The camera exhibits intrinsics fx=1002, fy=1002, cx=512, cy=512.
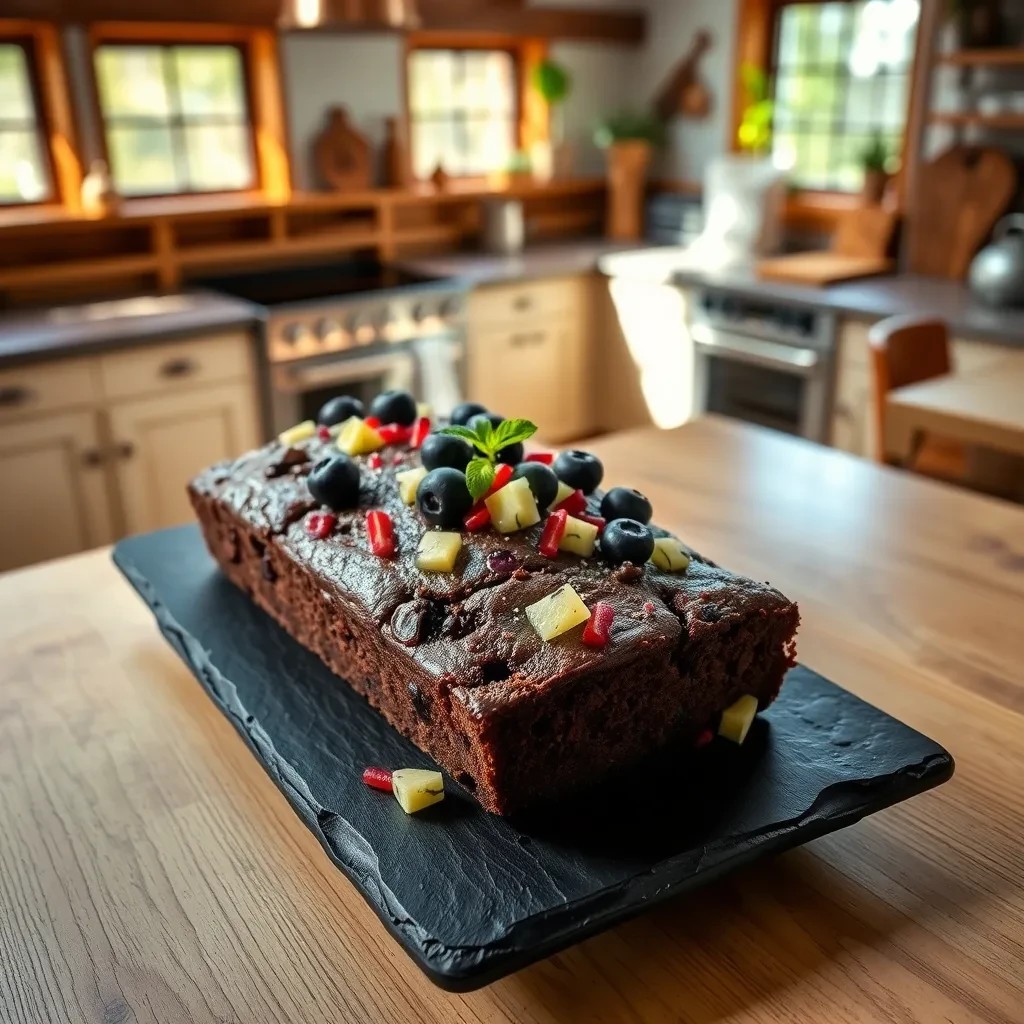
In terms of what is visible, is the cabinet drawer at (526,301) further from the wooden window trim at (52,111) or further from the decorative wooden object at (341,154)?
the wooden window trim at (52,111)

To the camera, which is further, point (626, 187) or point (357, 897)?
point (626, 187)

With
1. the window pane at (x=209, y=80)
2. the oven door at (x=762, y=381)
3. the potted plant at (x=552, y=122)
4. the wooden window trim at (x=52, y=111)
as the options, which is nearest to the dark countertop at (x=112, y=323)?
the wooden window trim at (x=52, y=111)

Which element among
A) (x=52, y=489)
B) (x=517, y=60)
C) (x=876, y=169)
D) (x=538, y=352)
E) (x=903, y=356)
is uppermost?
(x=517, y=60)

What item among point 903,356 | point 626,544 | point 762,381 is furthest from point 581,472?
point 762,381

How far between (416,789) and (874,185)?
3.29 m

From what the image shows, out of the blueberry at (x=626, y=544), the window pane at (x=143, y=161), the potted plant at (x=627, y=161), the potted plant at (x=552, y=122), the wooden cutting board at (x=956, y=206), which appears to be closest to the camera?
the blueberry at (x=626, y=544)

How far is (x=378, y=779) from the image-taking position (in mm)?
905

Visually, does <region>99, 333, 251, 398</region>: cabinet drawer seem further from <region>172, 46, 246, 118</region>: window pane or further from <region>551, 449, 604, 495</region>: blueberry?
<region>551, 449, 604, 495</region>: blueberry

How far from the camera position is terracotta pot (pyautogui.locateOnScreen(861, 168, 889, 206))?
352 cm

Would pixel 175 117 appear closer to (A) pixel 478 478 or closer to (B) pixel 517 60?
(B) pixel 517 60

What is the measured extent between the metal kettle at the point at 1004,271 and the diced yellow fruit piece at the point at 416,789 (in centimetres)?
260

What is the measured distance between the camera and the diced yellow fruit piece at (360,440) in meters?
1.28

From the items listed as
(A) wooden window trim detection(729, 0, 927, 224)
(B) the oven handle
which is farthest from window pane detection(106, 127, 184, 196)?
(A) wooden window trim detection(729, 0, 927, 224)

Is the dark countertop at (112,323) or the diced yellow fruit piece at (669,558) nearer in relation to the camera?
the diced yellow fruit piece at (669,558)
